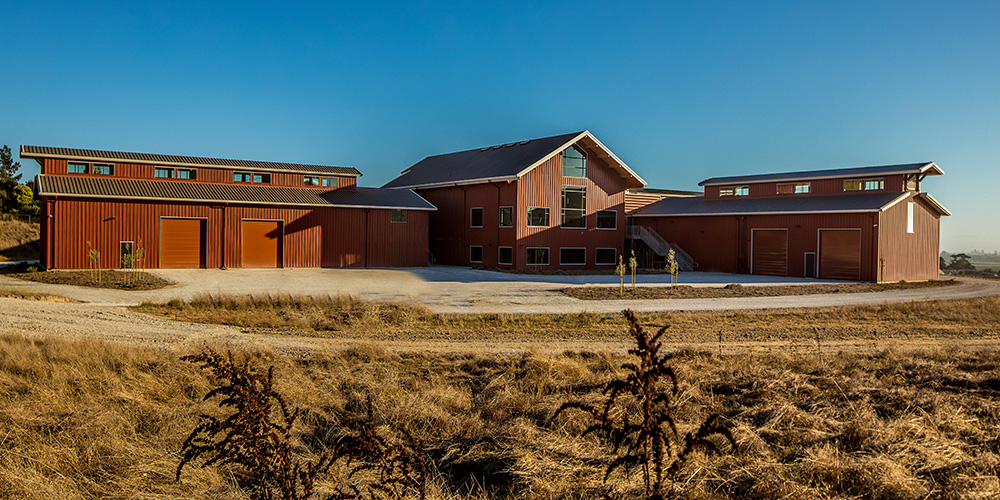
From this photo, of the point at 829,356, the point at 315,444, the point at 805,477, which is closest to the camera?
the point at 805,477

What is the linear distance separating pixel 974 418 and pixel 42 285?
2709 cm

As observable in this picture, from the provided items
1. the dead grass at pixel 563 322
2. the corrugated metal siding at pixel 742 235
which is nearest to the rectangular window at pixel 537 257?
the corrugated metal siding at pixel 742 235

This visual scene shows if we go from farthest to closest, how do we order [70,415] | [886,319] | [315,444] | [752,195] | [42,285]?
[752,195]
[42,285]
[886,319]
[70,415]
[315,444]

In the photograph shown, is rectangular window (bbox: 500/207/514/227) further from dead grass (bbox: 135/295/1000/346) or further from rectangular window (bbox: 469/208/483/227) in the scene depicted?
dead grass (bbox: 135/295/1000/346)

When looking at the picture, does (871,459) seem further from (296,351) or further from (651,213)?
(651,213)

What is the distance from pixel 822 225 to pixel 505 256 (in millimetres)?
16381

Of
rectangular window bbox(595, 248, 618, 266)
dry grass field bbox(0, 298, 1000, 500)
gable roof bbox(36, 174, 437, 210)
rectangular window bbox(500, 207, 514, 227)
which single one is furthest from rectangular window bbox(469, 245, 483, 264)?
dry grass field bbox(0, 298, 1000, 500)

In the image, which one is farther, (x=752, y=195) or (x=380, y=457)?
(x=752, y=195)

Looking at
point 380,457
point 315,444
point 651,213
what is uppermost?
point 651,213

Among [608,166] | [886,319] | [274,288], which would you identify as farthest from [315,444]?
[608,166]

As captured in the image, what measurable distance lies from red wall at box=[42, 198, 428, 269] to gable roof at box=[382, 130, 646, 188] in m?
4.69

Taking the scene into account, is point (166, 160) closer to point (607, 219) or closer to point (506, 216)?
point (506, 216)

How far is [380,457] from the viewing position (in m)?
3.56

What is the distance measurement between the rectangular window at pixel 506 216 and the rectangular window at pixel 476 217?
1.99m
